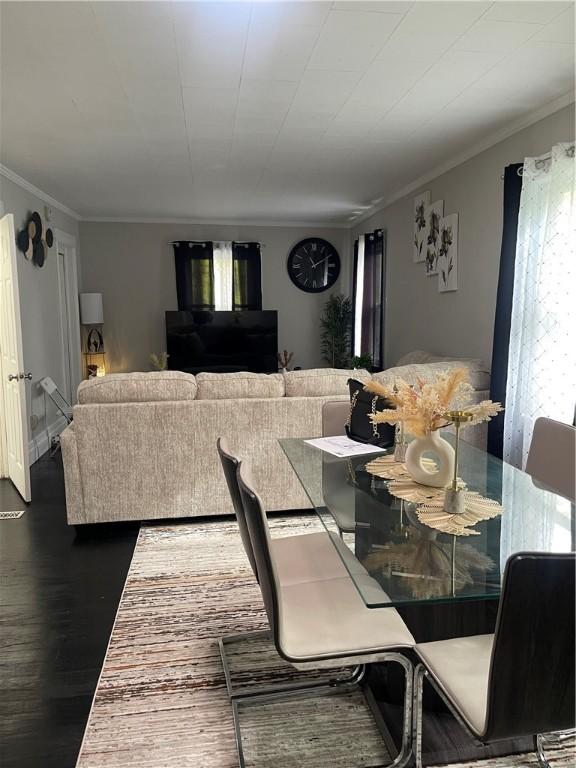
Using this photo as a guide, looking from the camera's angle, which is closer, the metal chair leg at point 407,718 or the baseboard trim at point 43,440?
the metal chair leg at point 407,718

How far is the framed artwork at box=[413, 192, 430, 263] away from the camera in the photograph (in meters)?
4.92

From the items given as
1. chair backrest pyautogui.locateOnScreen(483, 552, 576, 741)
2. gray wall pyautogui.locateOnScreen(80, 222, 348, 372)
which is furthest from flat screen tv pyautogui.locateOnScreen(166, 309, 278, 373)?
chair backrest pyautogui.locateOnScreen(483, 552, 576, 741)

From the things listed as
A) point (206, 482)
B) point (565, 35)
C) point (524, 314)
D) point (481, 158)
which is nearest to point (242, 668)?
point (206, 482)

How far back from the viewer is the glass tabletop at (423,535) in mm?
1218

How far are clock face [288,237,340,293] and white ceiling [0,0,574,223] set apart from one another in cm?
261

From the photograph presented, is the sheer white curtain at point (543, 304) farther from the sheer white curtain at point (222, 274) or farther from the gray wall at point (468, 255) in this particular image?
the sheer white curtain at point (222, 274)

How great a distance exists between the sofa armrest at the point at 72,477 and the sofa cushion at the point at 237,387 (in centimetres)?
77

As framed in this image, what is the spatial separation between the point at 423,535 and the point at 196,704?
3.36ft

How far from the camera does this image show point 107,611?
7.79ft

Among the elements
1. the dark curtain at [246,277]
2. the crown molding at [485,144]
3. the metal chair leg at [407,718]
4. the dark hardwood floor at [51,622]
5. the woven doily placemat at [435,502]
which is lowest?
the dark hardwood floor at [51,622]

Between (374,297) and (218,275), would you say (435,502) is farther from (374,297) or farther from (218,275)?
(218,275)

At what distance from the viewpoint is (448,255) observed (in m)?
4.47

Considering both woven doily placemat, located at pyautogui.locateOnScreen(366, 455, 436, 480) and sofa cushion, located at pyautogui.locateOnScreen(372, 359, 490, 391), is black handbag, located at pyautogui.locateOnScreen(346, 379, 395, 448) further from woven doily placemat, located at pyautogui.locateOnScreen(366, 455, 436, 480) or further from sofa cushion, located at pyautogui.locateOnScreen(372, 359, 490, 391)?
sofa cushion, located at pyautogui.locateOnScreen(372, 359, 490, 391)

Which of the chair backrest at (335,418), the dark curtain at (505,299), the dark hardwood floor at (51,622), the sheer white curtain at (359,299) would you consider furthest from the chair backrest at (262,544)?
the sheer white curtain at (359,299)
